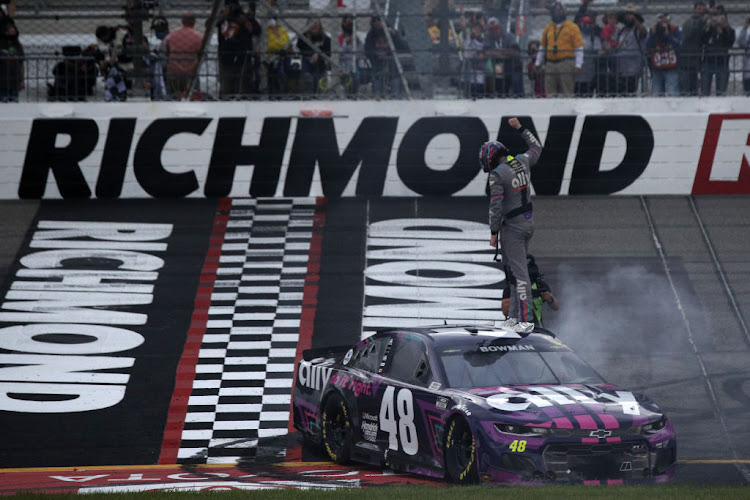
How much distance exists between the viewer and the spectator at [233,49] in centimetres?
1670

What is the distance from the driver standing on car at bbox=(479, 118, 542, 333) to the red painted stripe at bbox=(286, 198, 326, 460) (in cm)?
218

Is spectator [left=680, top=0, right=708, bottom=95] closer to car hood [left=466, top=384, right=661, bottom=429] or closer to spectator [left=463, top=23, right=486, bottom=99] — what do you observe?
spectator [left=463, top=23, right=486, bottom=99]

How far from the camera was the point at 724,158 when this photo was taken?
16.3 m

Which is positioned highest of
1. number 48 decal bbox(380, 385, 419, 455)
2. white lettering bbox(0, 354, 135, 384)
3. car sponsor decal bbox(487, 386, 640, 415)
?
white lettering bbox(0, 354, 135, 384)

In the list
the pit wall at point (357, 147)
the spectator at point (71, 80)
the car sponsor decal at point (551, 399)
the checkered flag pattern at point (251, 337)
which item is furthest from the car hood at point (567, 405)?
the spectator at point (71, 80)

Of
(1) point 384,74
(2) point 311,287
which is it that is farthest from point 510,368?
(1) point 384,74

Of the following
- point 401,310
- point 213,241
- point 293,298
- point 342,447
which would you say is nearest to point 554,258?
point 401,310

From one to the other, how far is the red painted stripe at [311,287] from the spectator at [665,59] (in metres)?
4.76

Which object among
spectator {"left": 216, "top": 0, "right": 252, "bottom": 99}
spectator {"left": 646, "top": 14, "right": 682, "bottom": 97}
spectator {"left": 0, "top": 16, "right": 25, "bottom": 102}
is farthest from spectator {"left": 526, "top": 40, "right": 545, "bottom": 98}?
spectator {"left": 0, "top": 16, "right": 25, "bottom": 102}

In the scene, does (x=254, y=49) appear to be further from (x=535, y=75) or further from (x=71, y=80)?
(x=535, y=75)

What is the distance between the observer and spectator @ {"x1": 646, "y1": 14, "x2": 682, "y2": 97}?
16.6 meters

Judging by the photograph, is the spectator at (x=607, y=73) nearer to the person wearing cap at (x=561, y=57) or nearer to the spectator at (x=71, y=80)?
the person wearing cap at (x=561, y=57)

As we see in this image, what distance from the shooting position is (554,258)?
1453cm

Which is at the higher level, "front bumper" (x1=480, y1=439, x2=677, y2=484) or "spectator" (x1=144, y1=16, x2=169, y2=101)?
"spectator" (x1=144, y1=16, x2=169, y2=101)
